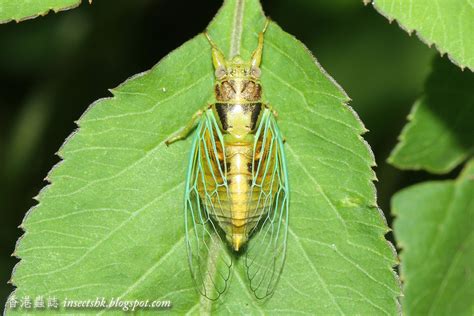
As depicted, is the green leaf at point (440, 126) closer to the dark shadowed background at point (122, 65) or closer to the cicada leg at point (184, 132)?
the dark shadowed background at point (122, 65)

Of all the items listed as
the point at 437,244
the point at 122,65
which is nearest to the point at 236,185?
the point at 437,244

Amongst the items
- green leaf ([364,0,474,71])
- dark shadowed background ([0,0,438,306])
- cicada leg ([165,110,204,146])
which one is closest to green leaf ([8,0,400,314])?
cicada leg ([165,110,204,146])

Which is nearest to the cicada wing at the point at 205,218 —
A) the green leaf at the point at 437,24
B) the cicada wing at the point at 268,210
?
the cicada wing at the point at 268,210

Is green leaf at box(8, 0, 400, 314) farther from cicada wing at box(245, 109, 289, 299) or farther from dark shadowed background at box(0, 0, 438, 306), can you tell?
dark shadowed background at box(0, 0, 438, 306)

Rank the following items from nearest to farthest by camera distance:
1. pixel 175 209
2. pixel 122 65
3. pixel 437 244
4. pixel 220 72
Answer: pixel 175 209 < pixel 220 72 < pixel 437 244 < pixel 122 65

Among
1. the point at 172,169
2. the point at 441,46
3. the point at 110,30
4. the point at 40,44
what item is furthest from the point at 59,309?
the point at 40,44

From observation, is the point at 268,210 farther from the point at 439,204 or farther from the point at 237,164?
the point at 439,204
